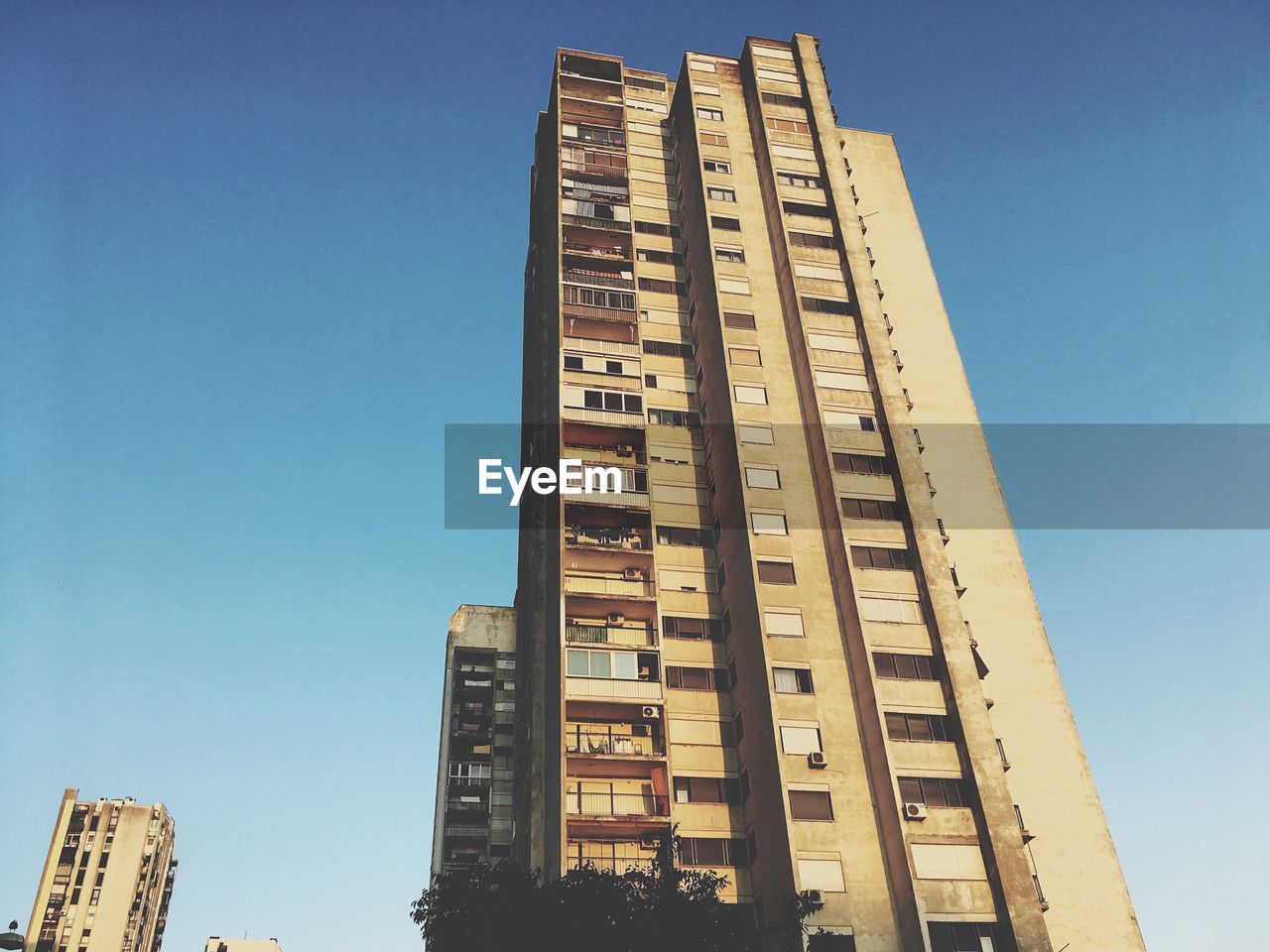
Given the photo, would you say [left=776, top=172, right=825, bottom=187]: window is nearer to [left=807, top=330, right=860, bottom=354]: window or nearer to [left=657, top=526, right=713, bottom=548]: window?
[left=807, top=330, right=860, bottom=354]: window

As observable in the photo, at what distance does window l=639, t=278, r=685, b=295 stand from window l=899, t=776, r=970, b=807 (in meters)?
26.5

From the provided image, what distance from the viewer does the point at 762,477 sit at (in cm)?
4166

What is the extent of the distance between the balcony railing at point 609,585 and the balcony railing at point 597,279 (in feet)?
48.6

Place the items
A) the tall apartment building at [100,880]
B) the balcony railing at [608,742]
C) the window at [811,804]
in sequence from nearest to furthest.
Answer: the window at [811,804] → the balcony railing at [608,742] → the tall apartment building at [100,880]

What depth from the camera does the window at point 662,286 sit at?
50625mm

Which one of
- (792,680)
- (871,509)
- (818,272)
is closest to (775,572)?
(792,680)

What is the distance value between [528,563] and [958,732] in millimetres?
23714

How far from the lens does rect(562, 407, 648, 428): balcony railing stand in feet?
144

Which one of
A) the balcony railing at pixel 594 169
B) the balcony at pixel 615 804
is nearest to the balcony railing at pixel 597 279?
the balcony railing at pixel 594 169

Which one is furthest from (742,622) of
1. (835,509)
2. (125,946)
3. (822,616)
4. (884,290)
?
(125,946)

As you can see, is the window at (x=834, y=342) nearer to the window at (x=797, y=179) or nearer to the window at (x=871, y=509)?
the window at (x=871, y=509)

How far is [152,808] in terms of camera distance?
8669 cm

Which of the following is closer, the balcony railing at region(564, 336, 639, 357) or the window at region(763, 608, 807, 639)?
the window at region(763, 608, 807, 639)

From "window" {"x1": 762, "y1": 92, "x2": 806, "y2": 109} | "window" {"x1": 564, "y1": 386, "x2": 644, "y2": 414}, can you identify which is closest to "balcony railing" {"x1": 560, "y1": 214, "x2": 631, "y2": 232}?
"window" {"x1": 564, "y1": 386, "x2": 644, "y2": 414}
